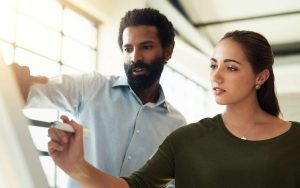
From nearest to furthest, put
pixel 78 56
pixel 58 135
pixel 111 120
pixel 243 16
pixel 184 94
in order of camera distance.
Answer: pixel 58 135 < pixel 111 120 < pixel 78 56 < pixel 243 16 < pixel 184 94

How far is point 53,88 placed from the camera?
1137mm

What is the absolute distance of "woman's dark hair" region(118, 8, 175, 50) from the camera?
1431 mm

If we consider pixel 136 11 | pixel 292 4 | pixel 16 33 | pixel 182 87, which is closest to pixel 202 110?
pixel 182 87

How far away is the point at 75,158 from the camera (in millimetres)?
905

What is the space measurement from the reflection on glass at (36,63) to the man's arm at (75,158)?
1.31 m

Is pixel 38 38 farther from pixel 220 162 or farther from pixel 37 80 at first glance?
pixel 220 162

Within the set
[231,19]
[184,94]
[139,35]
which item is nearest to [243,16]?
[231,19]

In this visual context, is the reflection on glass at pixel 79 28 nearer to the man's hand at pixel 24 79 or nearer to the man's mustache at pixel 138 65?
the man's mustache at pixel 138 65

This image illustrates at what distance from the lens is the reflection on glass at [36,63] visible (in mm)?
2195

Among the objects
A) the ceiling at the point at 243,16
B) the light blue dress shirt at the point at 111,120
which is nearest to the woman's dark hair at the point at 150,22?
the light blue dress shirt at the point at 111,120

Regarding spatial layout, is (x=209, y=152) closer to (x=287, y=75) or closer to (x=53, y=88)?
(x=53, y=88)

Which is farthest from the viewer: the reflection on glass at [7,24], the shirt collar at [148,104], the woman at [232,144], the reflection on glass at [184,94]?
the reflection on glass at [184,94]

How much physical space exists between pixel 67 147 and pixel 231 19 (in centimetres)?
333

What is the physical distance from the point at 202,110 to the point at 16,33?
11.2ft
